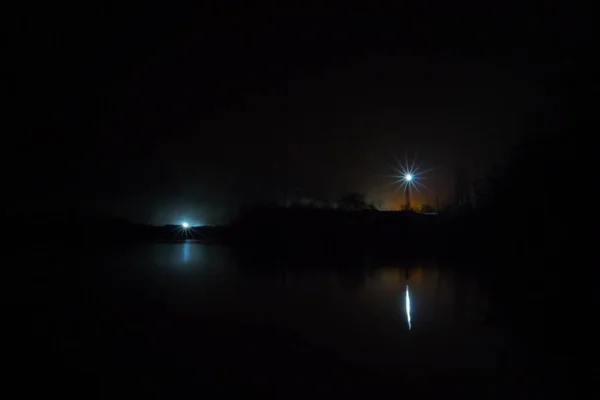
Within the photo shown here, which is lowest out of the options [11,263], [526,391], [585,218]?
[526,391]

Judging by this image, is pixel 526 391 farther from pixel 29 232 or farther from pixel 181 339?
pixel 29 232

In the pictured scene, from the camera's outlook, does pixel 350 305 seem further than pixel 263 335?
Yes

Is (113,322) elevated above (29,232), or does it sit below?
below

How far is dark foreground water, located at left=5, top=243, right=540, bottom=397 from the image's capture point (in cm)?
577

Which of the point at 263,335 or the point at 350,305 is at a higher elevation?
the point at 350,305

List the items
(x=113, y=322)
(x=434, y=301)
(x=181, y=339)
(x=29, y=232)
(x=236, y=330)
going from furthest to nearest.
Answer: (x=29, y=232) < (x=434, y=301) < (x=113, y=322) < (x=236, y=330) < (x=181, y=339)

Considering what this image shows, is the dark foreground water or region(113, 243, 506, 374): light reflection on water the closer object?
the dark foreground water

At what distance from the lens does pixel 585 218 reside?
12.7m

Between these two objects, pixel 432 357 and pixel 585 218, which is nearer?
pixel 432 357

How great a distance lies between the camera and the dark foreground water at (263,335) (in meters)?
5.77

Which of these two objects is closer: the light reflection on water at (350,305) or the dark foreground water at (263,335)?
the dark foreground water at (263,335)

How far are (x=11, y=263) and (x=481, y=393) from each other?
17995mm

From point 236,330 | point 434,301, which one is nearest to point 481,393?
point 236,330

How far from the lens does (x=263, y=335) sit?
7785mm
